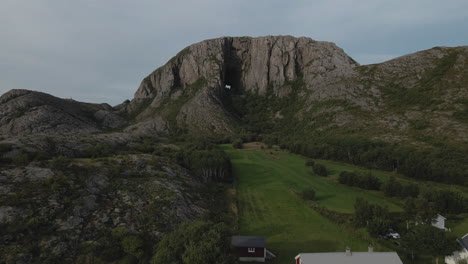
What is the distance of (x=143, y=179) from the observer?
4688 cm

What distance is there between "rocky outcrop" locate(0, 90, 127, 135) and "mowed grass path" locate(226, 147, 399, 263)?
82.1 metres

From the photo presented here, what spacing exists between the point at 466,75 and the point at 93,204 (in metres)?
154

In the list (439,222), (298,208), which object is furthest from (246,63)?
(439,222)

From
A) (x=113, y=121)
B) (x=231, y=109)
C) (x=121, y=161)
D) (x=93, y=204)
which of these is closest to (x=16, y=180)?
(x=93, y=204)

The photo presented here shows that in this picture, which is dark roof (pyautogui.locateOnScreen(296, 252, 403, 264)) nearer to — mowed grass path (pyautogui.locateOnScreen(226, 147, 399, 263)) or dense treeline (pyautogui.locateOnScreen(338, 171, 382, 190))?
mowed grass path (pyautogui.locateOnScreen(226, 147, 399, 263))

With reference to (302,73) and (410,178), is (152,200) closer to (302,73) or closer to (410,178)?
(410,178)

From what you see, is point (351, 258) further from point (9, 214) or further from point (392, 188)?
point (9, 214)

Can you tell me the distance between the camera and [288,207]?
50.9m

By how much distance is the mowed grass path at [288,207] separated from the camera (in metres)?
36.4

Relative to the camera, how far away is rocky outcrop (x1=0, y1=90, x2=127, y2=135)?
99.9 metres

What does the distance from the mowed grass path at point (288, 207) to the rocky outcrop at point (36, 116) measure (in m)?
82.1

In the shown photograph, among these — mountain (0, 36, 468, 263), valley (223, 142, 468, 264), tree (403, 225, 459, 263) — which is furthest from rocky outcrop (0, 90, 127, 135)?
tree (403, 225, 459, 263)

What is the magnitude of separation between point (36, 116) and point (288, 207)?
116386mm

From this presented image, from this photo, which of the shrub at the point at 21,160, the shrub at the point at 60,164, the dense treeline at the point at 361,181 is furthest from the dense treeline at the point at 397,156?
the shrub at the point at 21,160
